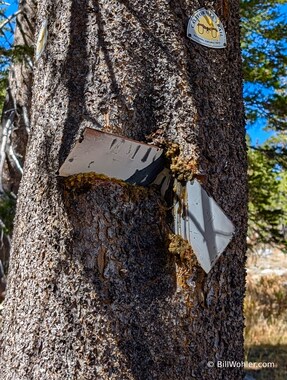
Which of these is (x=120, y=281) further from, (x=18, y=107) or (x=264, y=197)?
(x=264, y=197)

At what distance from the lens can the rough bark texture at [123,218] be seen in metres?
1.56

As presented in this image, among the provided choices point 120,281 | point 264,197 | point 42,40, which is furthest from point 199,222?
point 264,197

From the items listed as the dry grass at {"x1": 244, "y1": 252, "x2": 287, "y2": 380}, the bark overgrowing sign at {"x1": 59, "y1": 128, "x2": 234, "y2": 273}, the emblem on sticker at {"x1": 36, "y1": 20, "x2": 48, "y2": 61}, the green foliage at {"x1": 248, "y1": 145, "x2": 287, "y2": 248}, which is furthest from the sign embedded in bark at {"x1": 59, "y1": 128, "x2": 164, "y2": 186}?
the green foliage at {"x1": 248, "y1": 145, "x2": 287, "y2": 248}

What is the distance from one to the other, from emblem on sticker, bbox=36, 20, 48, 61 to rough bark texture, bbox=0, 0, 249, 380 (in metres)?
0.06

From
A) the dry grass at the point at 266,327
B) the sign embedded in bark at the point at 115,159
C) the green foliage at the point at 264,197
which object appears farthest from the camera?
the green foliage at the point at 264,197

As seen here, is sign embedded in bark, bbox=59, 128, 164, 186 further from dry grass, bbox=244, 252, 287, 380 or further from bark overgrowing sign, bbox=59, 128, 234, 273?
dry grass, bbox=244, 252, 287, 380

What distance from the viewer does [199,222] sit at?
1636 mm

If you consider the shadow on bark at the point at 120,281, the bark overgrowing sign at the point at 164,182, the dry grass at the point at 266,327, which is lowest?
the dry grass at the point at 266,327

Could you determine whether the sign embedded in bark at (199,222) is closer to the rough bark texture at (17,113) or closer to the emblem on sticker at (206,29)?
the emblem on sticker at (206,29)

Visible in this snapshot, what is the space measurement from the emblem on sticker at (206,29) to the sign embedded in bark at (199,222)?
52 cm

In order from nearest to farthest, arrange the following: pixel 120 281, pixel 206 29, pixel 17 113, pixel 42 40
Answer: pixel 120 281 → pixel 206 29 → pixel 42 40 → pixel 17 113

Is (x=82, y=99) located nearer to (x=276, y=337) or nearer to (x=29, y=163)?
(x=29, y=163)

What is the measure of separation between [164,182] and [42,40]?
754 millimetres

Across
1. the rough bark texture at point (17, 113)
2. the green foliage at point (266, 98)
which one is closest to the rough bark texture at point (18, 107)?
the rough bark texture at point (17, 113)
